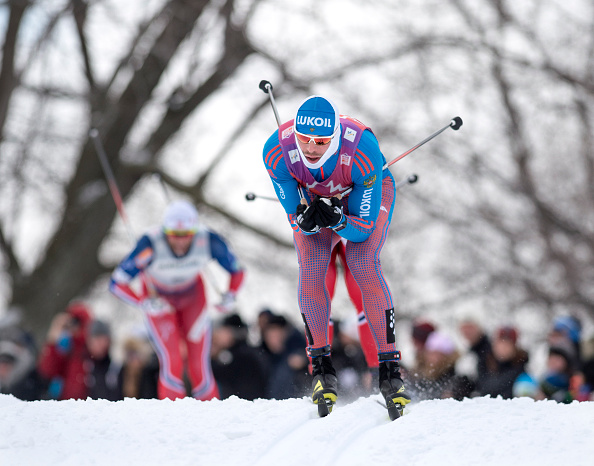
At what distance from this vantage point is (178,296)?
27.1 feet

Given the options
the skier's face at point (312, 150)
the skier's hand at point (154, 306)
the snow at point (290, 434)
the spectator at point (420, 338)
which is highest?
the skier's hand at point (154, 306)

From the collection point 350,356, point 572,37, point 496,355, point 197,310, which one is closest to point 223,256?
point 197,310

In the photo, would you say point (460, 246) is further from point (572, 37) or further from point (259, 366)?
point (259, 366)

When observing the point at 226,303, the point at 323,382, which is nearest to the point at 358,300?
the point at 323,382

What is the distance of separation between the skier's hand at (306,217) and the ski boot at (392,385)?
1085 mm

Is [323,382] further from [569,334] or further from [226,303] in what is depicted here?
[569,334]

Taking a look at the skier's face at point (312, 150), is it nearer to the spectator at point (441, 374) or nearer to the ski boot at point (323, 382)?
the ski boot at point (323, 382)

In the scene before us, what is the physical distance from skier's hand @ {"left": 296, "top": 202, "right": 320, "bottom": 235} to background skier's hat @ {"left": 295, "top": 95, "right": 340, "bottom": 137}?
1.46ft

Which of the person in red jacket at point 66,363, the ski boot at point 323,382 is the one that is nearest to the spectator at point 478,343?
the ski boot at point 323,382

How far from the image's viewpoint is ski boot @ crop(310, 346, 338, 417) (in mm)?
5316

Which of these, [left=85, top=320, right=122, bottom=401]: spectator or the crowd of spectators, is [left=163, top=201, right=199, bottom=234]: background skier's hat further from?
[left=85, top=320, right=122, bottom=401]: spectator

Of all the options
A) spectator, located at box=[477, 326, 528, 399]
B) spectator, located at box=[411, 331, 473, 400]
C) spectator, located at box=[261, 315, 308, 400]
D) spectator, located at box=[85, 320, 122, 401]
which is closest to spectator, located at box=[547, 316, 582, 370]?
spectator, located at box=[477, 326, 528, 399]

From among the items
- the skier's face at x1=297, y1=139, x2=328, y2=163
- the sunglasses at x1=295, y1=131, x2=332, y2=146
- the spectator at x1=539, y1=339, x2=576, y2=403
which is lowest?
the spectator at x1=539, y1=339, x2=576, y2=403

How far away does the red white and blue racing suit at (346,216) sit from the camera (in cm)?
507
